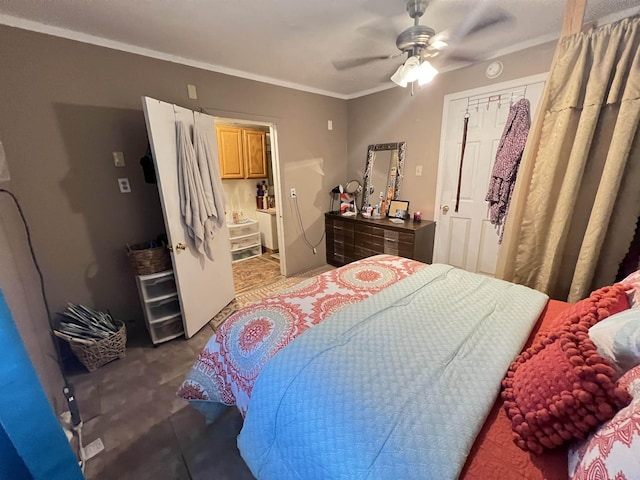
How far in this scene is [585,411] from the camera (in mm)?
648

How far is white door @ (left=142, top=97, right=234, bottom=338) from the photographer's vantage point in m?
1.85

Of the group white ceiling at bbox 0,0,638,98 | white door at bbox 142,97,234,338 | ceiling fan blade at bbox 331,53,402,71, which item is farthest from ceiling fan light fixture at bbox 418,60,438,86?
white door at bbox 142,97,234,338

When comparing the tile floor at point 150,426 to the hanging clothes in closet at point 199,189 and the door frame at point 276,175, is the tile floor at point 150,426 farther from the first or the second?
the door frame at point 276,175

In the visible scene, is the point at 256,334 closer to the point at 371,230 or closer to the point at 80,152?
the point at 80,152

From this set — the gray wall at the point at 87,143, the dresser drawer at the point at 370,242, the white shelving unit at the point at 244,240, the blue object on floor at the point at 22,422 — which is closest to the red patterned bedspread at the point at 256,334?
the blue object on floor at the point at 22,422

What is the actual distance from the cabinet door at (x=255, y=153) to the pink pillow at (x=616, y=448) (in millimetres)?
4110

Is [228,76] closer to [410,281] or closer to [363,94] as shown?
[363,94]

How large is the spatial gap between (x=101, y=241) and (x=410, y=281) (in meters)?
2.35

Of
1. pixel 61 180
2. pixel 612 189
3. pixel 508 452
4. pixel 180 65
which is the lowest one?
pixel 508 452

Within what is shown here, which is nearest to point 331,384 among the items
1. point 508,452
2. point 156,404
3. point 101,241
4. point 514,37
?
point 508,452

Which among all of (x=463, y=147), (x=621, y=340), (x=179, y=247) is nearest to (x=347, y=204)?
(x=463, y=147)

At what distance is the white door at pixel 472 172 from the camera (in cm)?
243

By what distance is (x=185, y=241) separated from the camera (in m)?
2.10

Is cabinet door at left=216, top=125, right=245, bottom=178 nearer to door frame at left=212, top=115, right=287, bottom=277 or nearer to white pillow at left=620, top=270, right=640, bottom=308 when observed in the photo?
door frame at left=212, top=115, right=287, bottom=277
